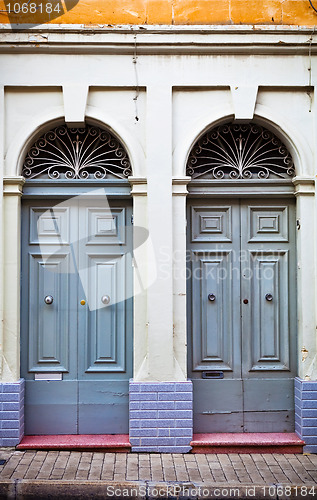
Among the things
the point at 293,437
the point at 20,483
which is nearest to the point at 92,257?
the point at 20,483

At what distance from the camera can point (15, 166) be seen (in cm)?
618

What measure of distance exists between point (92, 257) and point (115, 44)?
251cm

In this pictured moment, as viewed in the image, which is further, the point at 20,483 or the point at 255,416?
the point at 255,416

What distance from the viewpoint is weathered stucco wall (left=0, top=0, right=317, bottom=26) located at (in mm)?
6230

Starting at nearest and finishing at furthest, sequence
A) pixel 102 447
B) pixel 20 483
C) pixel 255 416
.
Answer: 1. pixel 20 483
2. pixel 102 447
3. pixel 255 416

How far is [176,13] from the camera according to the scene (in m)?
6.25

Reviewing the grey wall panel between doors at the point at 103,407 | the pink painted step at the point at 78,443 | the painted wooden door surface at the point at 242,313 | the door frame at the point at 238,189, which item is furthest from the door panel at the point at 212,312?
the pink painted step at the point at 78,443

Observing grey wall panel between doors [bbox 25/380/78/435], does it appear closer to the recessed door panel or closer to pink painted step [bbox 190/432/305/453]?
the recessed door panel

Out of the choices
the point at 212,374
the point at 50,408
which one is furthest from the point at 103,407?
the point at 212,374

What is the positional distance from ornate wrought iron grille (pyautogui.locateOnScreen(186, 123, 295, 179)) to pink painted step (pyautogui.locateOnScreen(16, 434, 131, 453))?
128 inches

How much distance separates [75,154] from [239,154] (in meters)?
1.99

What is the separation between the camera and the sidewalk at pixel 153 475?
5.09 meters

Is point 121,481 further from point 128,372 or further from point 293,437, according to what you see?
point 293,437

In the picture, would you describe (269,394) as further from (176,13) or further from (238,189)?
(176,13)
